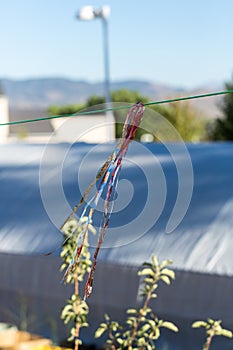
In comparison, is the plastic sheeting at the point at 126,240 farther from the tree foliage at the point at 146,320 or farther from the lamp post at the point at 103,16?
the lamp post at the point at 103,16

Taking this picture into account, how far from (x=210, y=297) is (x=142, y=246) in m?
0.33

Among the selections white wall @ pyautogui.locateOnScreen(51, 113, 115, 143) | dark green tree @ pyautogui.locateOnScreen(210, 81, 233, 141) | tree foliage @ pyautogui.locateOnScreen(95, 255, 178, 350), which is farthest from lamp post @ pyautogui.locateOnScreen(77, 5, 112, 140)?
tree foliage @ pyautogui.locateOnScreen(95, 255, 178, 350)

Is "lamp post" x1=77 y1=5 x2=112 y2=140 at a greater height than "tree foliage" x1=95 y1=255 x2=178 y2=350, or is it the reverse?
"lamp post" x1=77 y1=5 x2=112 y2=140

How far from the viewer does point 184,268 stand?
7.66 feet

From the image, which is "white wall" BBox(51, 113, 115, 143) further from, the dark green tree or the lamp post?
the dark green tree

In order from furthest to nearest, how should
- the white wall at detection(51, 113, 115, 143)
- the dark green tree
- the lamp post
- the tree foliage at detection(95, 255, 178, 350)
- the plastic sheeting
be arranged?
the dark green tree → the lamp post → the plastic sheeting → the tree foliage at detection(95, 255, 178, 350) → the white wall at detection(51, 113, 115, 143)

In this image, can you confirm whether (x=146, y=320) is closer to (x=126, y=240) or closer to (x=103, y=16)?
(x=126, y=240)

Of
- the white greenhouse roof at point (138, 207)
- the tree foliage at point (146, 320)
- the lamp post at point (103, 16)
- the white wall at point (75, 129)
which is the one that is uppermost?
the lamp post at point (103, 16)

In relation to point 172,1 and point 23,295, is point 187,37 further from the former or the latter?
point 23,295

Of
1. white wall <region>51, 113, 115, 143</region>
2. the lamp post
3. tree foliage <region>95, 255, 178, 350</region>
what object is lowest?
tree foliage <region>95, 255, 178, 350</region>

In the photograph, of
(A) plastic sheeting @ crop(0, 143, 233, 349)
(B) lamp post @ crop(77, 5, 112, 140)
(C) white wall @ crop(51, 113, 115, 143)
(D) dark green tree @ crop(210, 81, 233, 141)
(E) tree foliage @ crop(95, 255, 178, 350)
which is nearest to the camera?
(C) white wall @ crop(51, 113, 115, 143)

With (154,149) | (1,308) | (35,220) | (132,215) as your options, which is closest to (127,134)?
(132,215)

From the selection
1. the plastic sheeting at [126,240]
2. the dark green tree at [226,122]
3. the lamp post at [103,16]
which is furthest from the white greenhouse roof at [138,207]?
the dark green tree at [226,122]

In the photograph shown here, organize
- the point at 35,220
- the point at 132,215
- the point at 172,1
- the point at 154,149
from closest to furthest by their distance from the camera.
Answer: the point at 132,215, the point at 35,220, the point at 154,149, the point at 172,1
